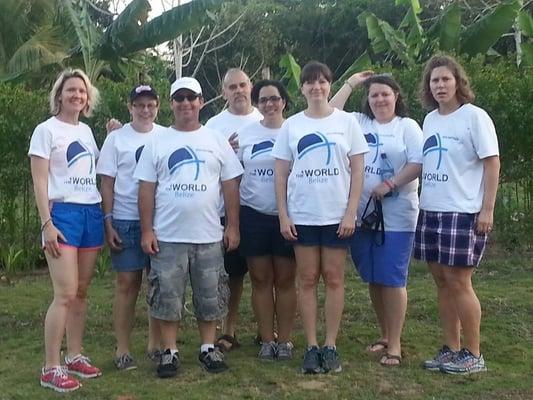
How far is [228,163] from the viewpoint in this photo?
4.90 metres

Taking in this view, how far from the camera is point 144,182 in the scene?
475 cm

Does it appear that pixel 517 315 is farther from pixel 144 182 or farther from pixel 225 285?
pixel 144 182

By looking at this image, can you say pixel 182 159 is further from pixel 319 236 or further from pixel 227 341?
pixel 227 341

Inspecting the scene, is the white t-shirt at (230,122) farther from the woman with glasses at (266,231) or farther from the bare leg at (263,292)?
the bare leg at (263,292)

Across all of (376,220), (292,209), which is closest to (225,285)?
(292,209)

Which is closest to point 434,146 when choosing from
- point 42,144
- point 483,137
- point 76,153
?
point 483,137

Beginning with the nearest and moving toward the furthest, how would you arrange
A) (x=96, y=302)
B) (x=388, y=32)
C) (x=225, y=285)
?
(x=225, y=285), (x=96, y=302), (x=388, y=32)

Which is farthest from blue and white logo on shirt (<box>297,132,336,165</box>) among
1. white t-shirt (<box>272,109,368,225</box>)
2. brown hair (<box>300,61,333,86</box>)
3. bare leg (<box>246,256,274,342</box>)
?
bare leg (<box>246,256,274,342</box>)

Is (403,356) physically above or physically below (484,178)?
below

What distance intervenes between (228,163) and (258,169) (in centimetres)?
30

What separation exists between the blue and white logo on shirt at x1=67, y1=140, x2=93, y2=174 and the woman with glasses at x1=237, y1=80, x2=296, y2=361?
41.3 inches

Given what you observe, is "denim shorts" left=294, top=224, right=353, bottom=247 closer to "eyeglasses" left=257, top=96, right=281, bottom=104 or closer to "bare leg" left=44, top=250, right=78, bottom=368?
"eyeglasses" left=257, top=96, right=281, bottom=104

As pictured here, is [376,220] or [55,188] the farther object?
[376,220]

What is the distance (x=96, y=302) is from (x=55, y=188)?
308 centimetres
